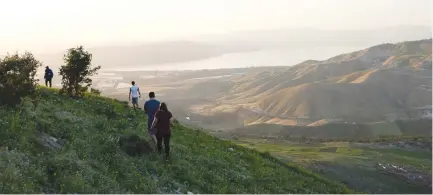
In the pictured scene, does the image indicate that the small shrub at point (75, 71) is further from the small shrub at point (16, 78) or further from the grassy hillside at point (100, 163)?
the small shrub at point (16, 78)

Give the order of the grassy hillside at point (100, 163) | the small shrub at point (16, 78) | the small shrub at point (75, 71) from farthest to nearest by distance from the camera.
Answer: the small shrub at point (75, 71) < the small shrub at point (16, 78) < the grassy hillside at point (100, 163)

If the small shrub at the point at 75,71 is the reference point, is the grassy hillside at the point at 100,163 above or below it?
below

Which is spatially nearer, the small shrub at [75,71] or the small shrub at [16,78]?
the small shrub at [16,78]

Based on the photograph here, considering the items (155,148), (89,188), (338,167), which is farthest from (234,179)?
(338,167)

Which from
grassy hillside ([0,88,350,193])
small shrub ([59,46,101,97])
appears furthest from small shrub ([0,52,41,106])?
small shrub ([59,46,101,97])

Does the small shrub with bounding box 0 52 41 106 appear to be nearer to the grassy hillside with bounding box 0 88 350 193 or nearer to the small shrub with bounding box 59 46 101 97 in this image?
the grassy hillside with bounding box 0 88 350 193

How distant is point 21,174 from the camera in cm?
Result: 1138

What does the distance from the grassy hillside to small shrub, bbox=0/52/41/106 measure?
21.8 inches

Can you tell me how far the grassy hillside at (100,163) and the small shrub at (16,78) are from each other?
554 mm

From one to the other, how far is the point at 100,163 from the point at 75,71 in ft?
52.4

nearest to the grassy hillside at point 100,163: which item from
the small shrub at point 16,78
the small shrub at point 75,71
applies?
the small shrub at point 16,78

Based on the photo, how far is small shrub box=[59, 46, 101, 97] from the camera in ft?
94.9

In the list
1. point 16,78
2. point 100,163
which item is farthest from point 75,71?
point 100,163

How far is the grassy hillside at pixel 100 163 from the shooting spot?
1214 cm
